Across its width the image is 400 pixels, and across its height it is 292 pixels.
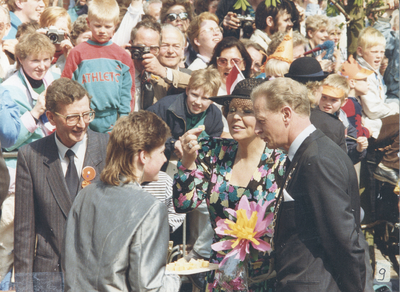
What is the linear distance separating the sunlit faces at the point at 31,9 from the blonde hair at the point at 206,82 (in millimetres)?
2573

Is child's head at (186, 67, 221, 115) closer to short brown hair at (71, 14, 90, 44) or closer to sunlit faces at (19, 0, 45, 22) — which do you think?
short brown hair at (71, 14, 90, 44)

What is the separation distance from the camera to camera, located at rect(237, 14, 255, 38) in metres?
7.73

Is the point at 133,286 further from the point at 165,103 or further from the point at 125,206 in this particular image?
the point at 165,103

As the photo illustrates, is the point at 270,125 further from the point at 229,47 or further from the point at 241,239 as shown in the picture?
the point at 229,47

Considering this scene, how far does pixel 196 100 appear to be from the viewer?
5258mm

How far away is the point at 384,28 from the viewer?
31.8 feet

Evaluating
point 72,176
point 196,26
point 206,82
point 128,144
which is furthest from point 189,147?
point 196,26

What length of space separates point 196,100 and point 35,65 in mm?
1501

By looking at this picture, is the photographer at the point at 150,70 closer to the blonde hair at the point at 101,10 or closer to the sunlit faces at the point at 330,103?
the blonde hair at the point at 101,10

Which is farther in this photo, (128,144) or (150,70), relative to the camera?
(150,70)

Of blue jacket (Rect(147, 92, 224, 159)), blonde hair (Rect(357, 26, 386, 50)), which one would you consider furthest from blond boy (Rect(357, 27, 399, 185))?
blue jacket (Rect(147, 92, 224, 159))

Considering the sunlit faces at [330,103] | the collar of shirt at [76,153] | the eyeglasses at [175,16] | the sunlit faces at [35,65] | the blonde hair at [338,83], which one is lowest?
the collar of shirt at [76,153]

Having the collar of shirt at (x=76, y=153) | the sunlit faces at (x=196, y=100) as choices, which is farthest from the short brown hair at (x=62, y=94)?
the sunlit faces at (x=196, y=100)

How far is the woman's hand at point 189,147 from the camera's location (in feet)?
11.3
